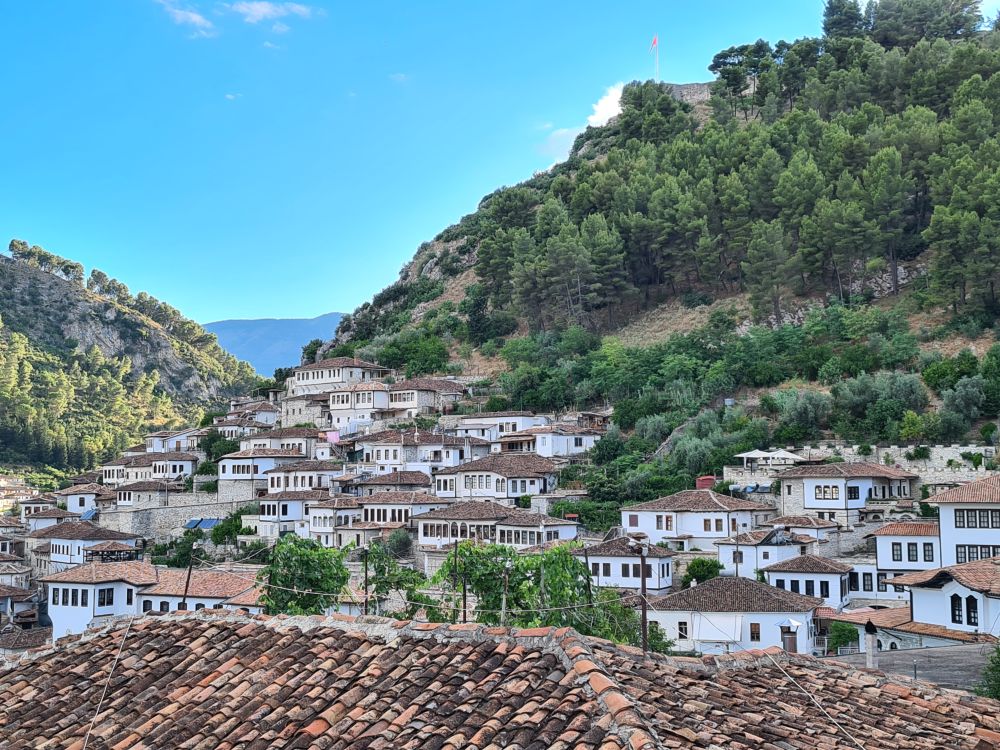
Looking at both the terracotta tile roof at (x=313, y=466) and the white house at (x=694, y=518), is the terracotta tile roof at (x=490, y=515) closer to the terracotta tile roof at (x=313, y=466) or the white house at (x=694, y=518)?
the white house at (x=694, y=518)

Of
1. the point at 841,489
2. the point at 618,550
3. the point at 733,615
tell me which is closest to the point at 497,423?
the point at 618,550

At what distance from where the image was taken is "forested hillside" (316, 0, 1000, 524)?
1715 inches

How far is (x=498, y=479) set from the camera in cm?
4506

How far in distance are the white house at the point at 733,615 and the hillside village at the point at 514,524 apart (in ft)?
0.22

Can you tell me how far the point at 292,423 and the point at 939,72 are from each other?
48463mm

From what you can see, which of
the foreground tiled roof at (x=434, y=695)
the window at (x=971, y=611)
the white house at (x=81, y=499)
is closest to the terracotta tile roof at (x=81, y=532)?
the white house at (x=81, y=499)

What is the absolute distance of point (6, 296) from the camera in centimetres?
12469

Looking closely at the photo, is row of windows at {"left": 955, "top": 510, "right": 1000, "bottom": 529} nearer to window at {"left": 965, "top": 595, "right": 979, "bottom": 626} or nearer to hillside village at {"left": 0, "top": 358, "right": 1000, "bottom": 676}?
hillside village at {"left": 0, "top": 358, "right": 1000, "bottom": 676}

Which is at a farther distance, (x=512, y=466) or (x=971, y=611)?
(x=512, y=466)

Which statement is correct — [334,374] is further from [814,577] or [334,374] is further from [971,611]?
[971,611]

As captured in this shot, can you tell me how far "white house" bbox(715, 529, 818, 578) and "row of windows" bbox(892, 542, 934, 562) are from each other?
285cm

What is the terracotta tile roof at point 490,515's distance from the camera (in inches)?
1526

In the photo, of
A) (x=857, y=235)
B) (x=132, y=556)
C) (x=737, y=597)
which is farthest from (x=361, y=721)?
(x=857, y=235)

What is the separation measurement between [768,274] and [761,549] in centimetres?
2503
